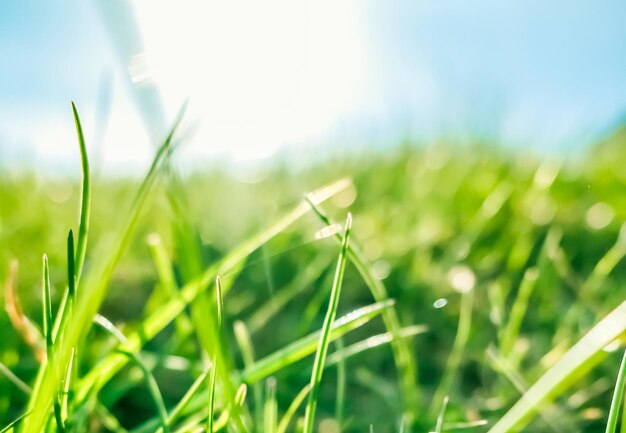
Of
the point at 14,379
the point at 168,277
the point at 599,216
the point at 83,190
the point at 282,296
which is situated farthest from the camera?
the point at 599,216

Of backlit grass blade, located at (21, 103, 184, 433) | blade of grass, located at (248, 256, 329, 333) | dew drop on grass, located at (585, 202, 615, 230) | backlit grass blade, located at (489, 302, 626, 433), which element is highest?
backlit grass blade, located at (21, 103, 184, 433)

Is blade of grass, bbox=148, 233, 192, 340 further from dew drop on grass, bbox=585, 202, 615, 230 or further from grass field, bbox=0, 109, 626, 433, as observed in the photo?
dew drop on grass, bbox=585, 202, 615, 230

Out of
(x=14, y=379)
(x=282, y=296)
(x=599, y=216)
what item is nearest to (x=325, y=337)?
(x=14, y=379)

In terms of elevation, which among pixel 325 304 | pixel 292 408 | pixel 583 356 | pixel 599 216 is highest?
pixel 583 356

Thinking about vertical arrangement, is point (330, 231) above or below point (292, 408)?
above

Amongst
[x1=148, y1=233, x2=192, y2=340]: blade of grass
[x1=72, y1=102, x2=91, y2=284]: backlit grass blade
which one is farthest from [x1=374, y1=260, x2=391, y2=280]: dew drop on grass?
[x1=72, y1=102, x2=91, y2=284]: backlit grass blade

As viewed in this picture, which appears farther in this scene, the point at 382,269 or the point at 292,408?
the point at 382,269

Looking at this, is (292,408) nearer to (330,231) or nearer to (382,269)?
(330,231)

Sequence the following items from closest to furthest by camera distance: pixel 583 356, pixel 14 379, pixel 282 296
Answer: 1. pixel 583 356
2. pixel 14 379
3. pixel 282 296

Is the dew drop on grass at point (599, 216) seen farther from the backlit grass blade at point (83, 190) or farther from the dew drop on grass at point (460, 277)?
the backlit grass blade at point (83, 190)
